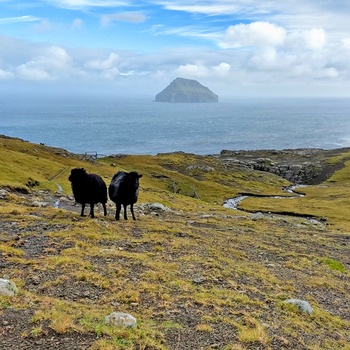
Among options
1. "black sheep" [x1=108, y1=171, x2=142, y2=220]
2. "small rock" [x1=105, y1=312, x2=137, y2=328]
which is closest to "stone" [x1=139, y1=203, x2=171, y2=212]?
"black sheep" [x1=108, y1=171, x2=142, y2=220]

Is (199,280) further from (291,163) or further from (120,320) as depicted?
(291,163)

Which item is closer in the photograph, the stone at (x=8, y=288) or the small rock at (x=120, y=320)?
the small rock at (x=120, y=320)

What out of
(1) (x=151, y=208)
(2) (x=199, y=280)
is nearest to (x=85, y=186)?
(2) (x=199, y=280)

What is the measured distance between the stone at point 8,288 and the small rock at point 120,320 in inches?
134

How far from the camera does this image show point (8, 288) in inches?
476

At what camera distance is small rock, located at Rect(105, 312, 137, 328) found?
10605 mm

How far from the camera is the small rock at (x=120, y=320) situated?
10.6 meters

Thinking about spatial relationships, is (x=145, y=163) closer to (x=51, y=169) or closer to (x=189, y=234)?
(x=51, y=169)

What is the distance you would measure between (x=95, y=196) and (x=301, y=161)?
6609 inches

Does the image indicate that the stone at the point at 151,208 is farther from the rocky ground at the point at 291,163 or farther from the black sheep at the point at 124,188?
the rocky ground at the point at 291,163

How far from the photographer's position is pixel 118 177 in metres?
27.2

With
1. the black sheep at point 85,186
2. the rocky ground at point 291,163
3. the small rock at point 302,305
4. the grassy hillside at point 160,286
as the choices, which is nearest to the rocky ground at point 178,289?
the grassy hillside at point 160,286

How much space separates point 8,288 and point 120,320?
4001 millimetres

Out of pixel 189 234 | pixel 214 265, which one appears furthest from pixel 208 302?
pixel 189 234
